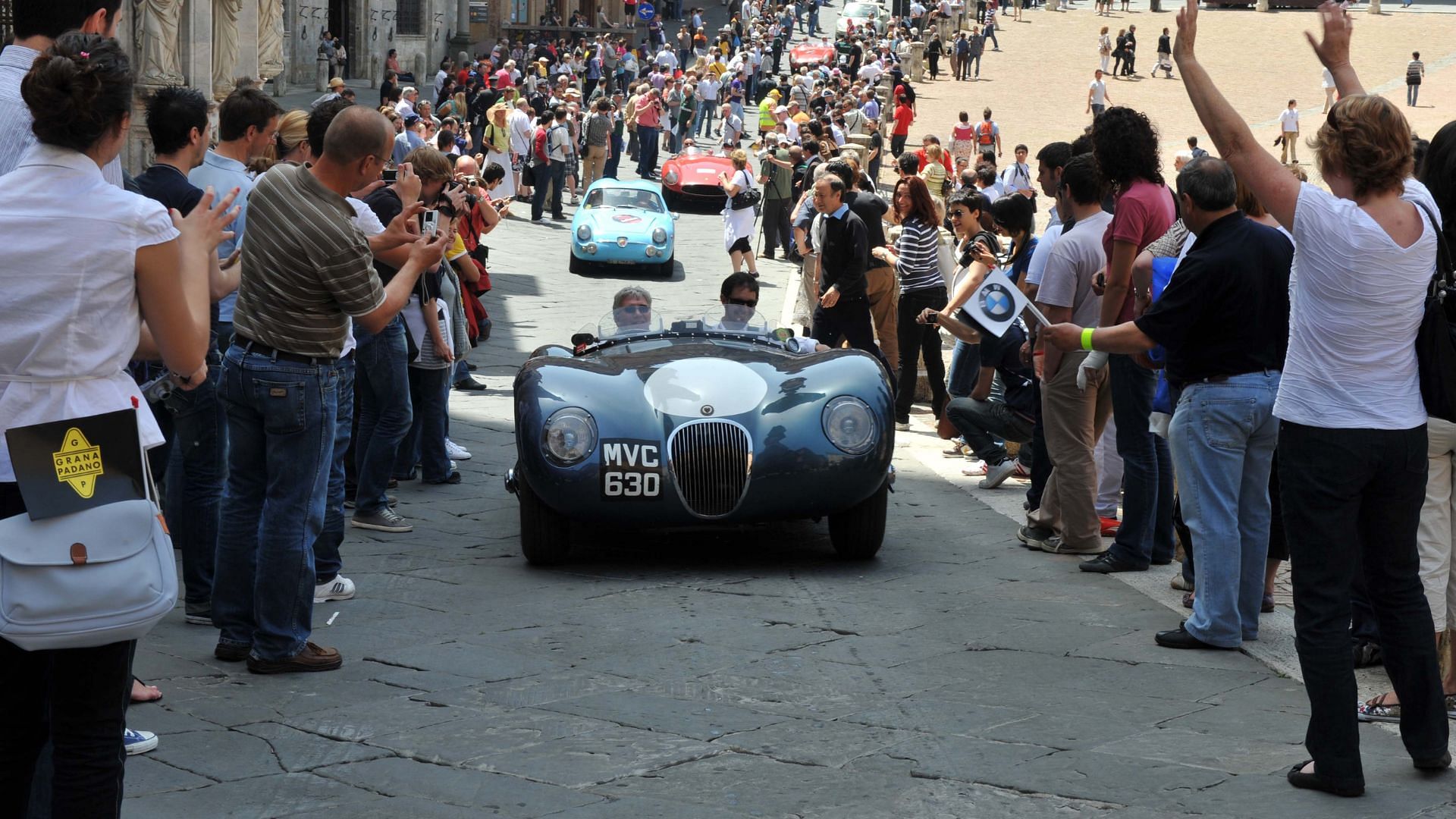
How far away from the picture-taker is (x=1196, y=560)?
539cm

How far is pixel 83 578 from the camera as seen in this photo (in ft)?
9.49

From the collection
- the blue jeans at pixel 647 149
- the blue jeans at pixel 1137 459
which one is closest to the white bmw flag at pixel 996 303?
the blue jeans at pixel 1137 459

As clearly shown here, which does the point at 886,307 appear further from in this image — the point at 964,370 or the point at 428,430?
the point at 428,430

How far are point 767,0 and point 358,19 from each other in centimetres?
2390

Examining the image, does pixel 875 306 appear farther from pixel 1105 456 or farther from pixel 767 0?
pixel 767 0

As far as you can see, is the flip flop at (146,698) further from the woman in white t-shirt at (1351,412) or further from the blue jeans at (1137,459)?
the blue jeans at (1137,459)

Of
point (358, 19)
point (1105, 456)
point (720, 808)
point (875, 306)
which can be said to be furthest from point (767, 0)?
point (720, 808)

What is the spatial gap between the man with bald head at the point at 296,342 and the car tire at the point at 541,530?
1.59 meters

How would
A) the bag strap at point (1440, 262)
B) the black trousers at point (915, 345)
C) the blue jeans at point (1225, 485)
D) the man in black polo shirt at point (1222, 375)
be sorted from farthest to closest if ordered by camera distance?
1. the black trousers at point (915, 345)
2. the blue jeans at point (1225, 485)
3. the man in black polo shirt at point (1222, 375)
4. the bag strap at point (1440, 262)

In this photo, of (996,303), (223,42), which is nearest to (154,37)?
(223,42)

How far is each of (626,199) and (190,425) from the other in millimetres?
14741

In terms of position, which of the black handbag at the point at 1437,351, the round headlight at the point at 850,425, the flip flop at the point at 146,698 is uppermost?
the black handbag at the point at 1437,351

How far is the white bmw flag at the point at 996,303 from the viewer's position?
557 centimetres

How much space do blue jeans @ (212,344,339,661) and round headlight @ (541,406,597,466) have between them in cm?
144
